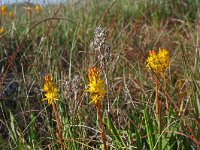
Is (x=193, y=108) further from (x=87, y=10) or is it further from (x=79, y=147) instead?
(x=87, y=10)

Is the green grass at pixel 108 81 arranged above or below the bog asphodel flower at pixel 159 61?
below

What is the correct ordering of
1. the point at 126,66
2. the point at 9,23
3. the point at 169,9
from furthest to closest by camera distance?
the point at 169,9 → the point at 9,23 → the point at 126,66

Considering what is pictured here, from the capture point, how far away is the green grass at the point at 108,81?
1.39 meters

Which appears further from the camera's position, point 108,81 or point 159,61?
point 108,81

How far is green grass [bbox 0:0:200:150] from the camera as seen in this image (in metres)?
1.39

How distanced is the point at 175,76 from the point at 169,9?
6.46ft

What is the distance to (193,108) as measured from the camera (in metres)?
1.53

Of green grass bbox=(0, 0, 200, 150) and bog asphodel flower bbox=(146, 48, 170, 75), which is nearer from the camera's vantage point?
→ bog asphodel flower bbox=(146, 48, 170, 75)

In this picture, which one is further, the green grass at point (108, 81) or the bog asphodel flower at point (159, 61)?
the green grass at point (108, 81)

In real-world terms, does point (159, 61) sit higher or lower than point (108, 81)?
higher

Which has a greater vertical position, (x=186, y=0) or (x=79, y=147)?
(x=186, y=0)

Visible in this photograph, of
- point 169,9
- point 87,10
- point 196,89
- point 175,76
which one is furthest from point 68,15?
point 196,89

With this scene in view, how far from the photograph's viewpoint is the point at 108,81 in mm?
1866

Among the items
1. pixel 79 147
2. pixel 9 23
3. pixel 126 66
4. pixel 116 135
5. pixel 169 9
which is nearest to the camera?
pixel 116 135
